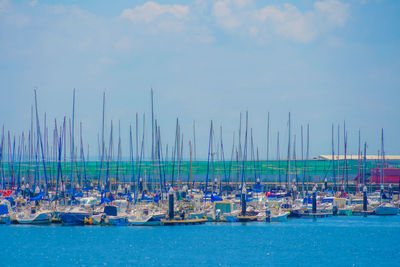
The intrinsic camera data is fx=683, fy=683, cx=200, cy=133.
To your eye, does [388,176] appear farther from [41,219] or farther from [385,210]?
[41,219]

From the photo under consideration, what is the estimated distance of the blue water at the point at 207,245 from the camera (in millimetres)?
54625

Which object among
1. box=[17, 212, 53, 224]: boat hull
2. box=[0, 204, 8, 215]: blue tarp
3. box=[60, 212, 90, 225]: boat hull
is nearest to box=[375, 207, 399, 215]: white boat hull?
box=[60, 212, 90, 225]: boat hull

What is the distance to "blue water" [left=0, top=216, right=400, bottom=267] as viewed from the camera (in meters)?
54.6

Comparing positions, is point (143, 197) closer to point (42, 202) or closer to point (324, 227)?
point (42, 202)

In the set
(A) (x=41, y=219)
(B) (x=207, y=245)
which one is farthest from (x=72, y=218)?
(B) (x=207, y=245)

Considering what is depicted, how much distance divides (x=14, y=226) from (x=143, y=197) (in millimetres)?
20996

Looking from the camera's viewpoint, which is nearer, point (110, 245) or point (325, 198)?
point (110, 245)

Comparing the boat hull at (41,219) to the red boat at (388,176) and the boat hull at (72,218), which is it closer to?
the boat hull at (72,218)

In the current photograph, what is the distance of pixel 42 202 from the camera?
85812 millimetres

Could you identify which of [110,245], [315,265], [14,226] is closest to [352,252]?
[315,265]

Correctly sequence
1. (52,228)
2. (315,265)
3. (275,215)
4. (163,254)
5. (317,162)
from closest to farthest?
(315,265) → (163,254) → (52,228) → (275,215) → (317,162)

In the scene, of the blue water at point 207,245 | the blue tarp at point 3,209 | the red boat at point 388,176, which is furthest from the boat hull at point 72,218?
the red boat at point 388,176

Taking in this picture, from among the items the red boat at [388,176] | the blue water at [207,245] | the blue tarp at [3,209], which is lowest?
the blue water at [207,245]

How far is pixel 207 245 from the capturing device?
62.1 meters
